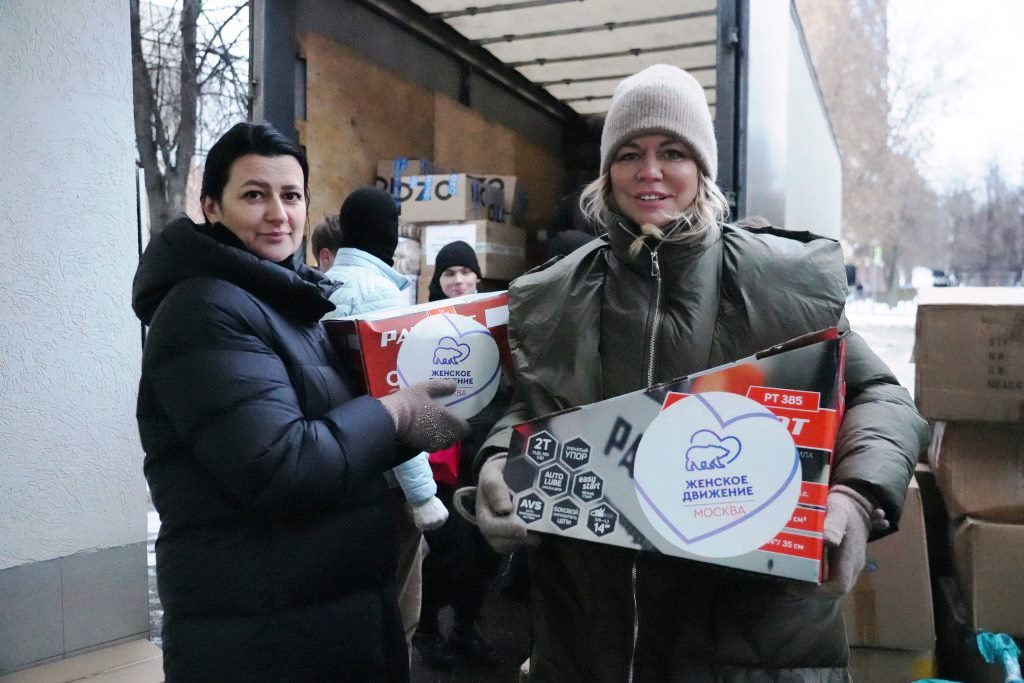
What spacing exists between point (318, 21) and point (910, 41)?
1487 inches

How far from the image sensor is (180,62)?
438cm

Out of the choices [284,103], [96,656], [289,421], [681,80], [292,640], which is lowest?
[96,656]

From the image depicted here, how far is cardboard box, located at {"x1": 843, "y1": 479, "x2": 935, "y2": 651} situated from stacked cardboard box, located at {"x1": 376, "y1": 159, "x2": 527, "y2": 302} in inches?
119

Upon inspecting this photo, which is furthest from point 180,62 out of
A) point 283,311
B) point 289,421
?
point 289,421

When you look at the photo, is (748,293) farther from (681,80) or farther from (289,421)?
Result: (289,421)

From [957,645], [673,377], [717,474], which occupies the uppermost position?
[673,377]

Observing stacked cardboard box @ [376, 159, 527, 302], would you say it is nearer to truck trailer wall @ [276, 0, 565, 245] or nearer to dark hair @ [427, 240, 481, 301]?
truck trailer wall @ [276, 0, 565, 245]

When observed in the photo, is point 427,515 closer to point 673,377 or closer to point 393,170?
point 673,377

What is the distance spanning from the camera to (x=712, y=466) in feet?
3.83

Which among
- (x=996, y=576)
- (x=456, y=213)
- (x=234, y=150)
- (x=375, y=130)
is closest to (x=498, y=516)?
(x=234, y=150)

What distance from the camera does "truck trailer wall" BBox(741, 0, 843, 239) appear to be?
13.1 ft

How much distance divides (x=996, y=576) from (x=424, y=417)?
178 centimetres

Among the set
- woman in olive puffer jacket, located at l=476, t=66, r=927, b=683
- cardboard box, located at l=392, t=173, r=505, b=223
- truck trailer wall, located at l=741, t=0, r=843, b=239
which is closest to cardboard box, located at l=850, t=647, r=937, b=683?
woman in olive puffer jacket, located at l=476, t=66, r=927, b=683

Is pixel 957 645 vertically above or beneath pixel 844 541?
beneath
